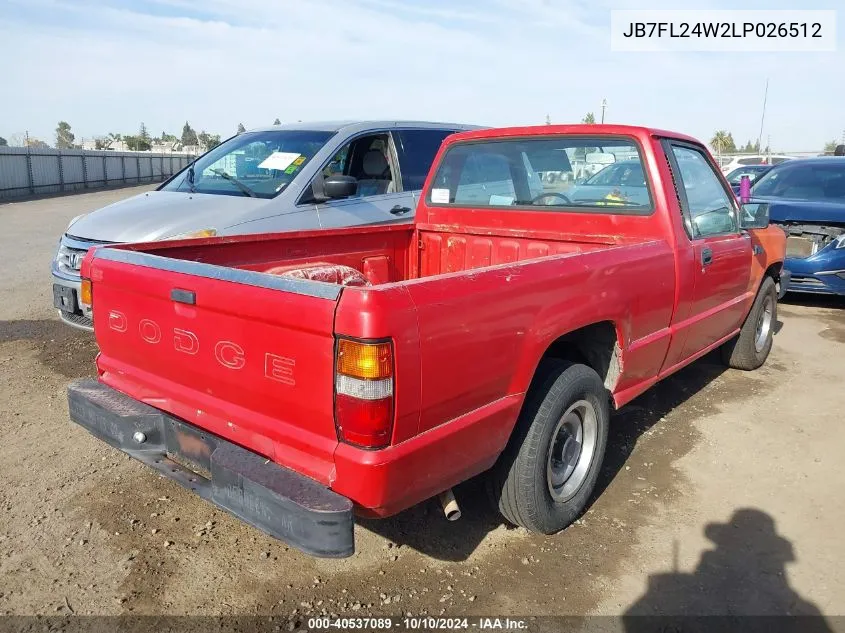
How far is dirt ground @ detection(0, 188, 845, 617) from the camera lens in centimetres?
259

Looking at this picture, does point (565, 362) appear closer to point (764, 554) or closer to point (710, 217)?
point (764, 554)

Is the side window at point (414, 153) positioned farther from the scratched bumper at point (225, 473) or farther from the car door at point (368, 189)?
the scratched bumper at point (225, 473)

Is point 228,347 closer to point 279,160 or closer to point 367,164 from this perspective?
point 279,160

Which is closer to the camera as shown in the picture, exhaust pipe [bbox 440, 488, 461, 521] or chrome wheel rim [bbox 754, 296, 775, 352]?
exhaust pipe [bbox 440, 488, 461, 521]

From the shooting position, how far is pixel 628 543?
300cm

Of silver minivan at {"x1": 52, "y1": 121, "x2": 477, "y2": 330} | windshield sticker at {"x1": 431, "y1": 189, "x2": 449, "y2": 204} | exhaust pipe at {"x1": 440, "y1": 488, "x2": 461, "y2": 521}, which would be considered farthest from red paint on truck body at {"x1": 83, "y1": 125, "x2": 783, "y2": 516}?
silver minivan at {"x1": 52, "y1": 121, "x2": 477, "y2": 330}

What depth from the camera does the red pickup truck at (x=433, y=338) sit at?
2.08m

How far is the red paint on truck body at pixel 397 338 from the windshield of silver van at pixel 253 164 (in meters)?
2.11

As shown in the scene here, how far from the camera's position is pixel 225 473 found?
2.29 m

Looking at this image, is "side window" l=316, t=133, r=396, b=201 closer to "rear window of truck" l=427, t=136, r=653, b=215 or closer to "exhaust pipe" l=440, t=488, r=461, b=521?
"rear window of truck" l=427, t=136, r=653, b=215

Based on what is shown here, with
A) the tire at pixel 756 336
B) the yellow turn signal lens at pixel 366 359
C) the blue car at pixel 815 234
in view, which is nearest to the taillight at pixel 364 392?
the yellow turn signal lens at pixel 366 359

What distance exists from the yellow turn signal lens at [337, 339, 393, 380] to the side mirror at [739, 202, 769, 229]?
10.6ft

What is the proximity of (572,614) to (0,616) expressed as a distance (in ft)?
6.96

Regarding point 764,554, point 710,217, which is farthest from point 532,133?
point 764,554
